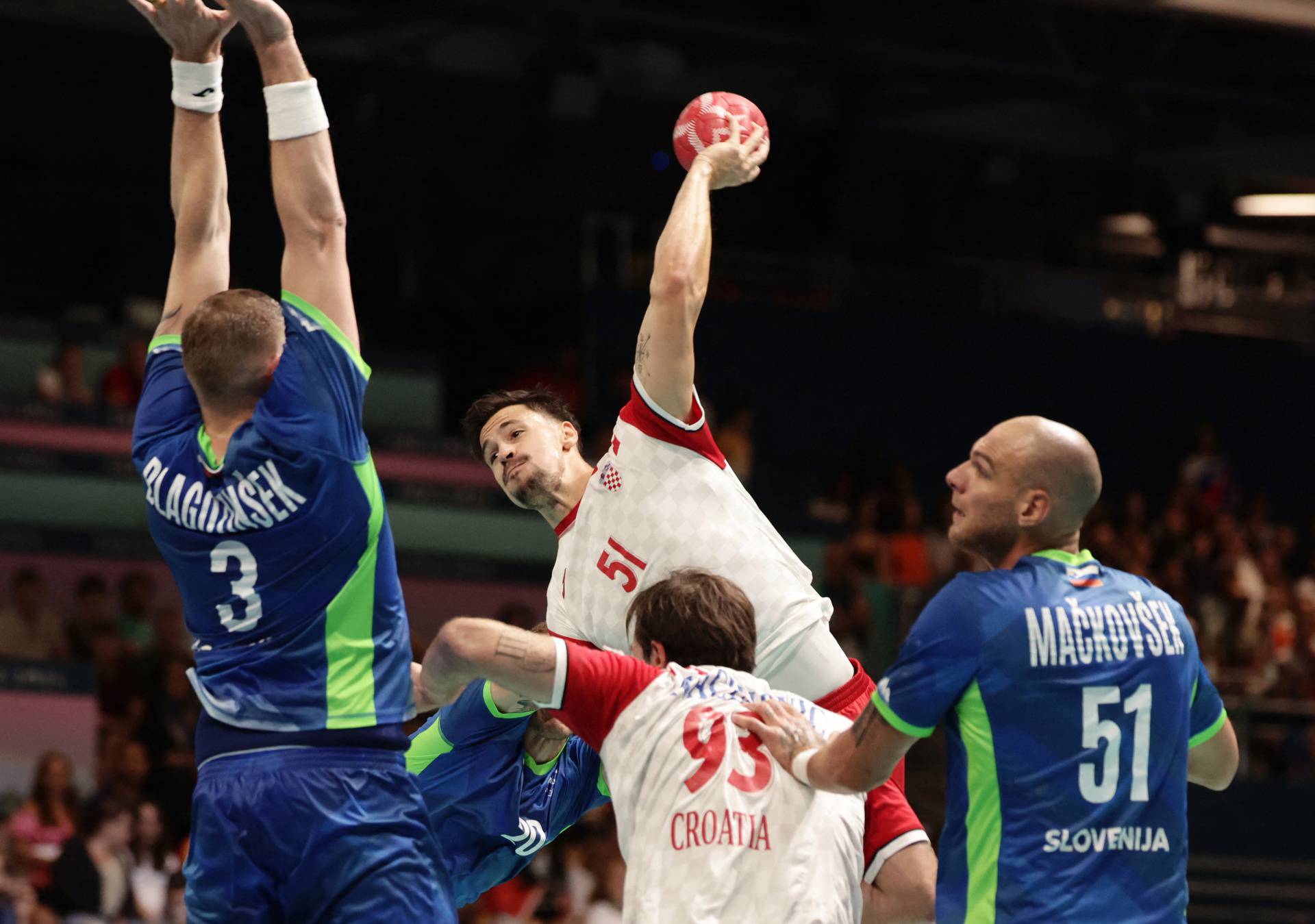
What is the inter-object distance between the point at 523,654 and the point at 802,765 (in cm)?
80

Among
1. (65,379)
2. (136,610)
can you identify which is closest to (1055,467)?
(136,610)

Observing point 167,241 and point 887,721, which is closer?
Result: point 887,721

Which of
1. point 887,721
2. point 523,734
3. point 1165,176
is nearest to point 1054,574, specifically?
point 887,721

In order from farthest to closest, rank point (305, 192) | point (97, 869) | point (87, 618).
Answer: point (87, 618)
point (97, 869)
point (305, 192)

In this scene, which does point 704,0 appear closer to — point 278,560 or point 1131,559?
point 1131,559

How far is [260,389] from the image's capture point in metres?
4.88

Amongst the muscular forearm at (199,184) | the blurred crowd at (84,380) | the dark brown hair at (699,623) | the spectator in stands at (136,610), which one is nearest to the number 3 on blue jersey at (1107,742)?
the dark brown hair at (699,623)

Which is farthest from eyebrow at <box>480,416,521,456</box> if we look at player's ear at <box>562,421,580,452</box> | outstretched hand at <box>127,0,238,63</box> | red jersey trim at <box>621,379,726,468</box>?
outstretched hand at <box>127,0,238,63</box>

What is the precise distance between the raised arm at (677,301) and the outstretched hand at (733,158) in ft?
0.36

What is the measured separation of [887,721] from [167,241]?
2021 cm

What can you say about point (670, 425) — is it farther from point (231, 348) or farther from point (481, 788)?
point (231, 348)

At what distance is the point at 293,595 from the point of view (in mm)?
4820

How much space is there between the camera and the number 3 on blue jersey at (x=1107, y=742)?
189 inches

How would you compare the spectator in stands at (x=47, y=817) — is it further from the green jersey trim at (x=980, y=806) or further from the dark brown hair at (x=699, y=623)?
the green jersey trim at (x=980, y=806)
